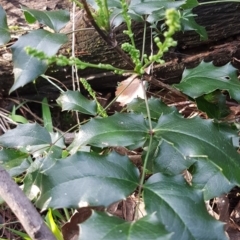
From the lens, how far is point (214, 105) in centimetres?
129

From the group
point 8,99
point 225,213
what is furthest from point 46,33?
point 8,99

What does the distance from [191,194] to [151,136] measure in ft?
0.56

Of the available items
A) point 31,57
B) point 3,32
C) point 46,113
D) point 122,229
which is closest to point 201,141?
point 122,229

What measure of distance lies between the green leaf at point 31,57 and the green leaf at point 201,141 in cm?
29

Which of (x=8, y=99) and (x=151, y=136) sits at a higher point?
(x=151, y=136)

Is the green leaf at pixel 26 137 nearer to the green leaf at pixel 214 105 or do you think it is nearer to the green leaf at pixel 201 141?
the green leaf at pixel 201 141

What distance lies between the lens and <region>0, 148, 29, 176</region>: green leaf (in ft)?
3.78

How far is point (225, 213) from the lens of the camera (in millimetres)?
1445

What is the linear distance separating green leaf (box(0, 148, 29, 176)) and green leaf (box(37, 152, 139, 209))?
29 cm

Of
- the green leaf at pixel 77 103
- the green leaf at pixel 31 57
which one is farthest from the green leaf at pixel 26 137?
the green leaf at pixel 31 57

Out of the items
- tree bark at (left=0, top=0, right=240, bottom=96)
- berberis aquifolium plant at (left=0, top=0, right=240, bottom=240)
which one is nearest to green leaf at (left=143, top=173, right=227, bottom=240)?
berberis aquifolium plant at (left=0, top=0, right=240, bottom=240)

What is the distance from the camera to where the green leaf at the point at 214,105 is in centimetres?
128

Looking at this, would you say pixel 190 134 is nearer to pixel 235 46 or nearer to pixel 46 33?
pixel 46 33

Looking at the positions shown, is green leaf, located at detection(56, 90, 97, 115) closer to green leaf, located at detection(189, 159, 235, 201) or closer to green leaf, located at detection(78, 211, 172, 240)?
green leaf, located at detection(189, 159, 235, 201)
